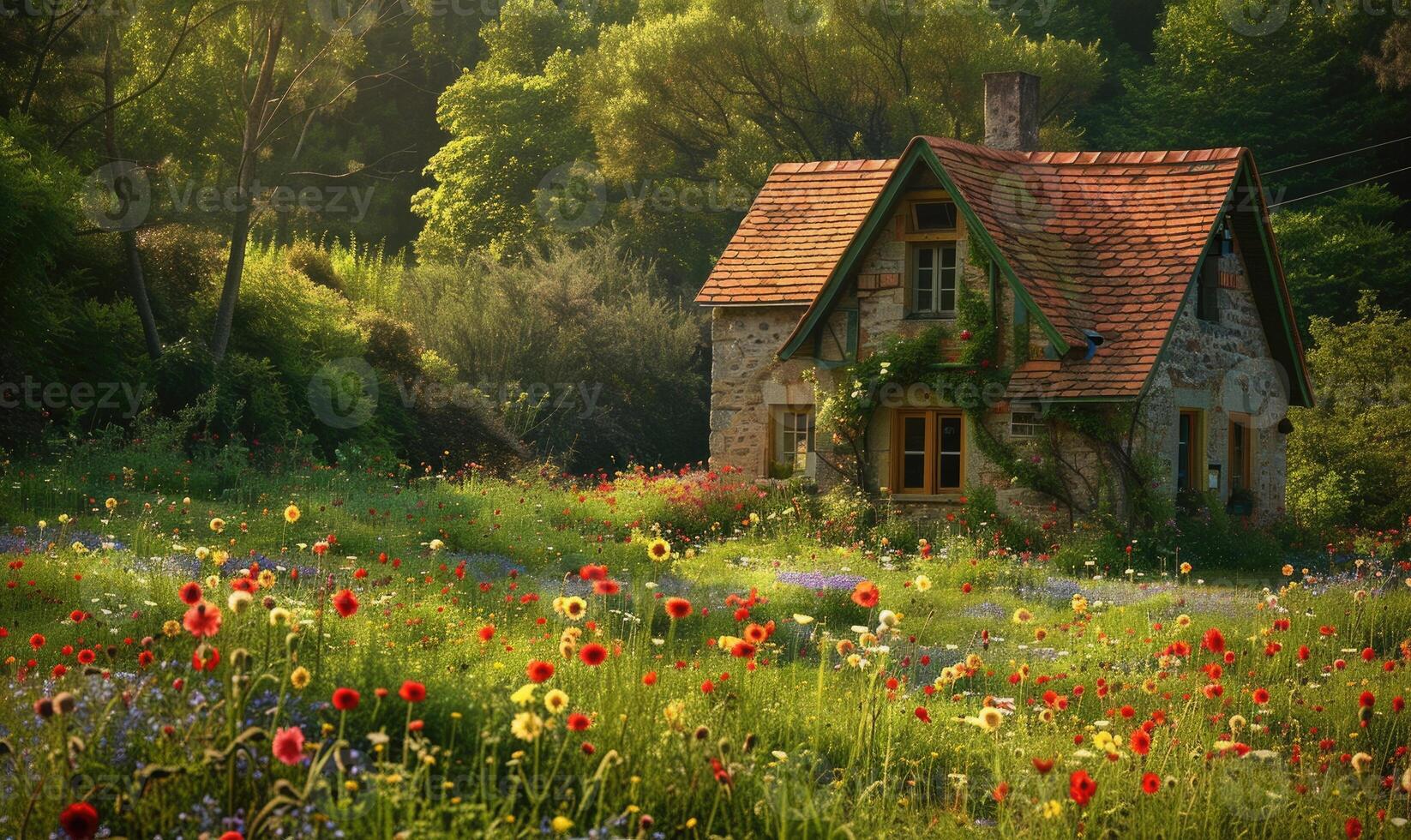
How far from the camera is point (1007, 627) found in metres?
13.3

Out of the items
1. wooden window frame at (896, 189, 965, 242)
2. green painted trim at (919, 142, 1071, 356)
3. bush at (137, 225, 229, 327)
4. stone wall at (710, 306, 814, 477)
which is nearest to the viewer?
green painted trim at (919, 142, 1071, 356)

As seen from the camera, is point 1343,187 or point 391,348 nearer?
point 391,348

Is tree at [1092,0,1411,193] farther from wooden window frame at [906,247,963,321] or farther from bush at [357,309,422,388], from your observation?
bush at [357,309,422,388]

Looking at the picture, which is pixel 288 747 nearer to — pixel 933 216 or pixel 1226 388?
pixel 933 216

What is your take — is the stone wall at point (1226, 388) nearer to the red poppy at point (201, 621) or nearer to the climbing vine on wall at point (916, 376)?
the climbing vine on wall at point (916, 376)

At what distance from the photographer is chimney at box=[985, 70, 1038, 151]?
2348 cm

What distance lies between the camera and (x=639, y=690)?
671 centimetres

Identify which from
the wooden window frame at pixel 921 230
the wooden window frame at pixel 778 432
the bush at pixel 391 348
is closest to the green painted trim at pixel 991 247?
the wooden window frame at pixel 921 230

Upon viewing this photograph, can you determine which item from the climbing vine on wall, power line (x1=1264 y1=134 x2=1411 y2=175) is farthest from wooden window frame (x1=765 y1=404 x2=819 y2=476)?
power line (x1=1264 y1=134 x2=1411 y2=175)

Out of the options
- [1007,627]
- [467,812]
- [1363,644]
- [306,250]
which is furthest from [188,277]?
[467,812]

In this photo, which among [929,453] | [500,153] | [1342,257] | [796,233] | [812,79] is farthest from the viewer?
[500,153]

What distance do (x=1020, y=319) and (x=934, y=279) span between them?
1.56 meters

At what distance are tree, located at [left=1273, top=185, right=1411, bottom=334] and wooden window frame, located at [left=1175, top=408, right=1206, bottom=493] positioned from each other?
41.6 ft

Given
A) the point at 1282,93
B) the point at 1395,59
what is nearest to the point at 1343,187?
the point at 1395,59
